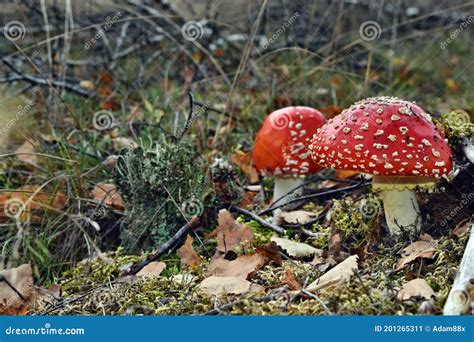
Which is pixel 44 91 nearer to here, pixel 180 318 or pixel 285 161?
pixel 285 161

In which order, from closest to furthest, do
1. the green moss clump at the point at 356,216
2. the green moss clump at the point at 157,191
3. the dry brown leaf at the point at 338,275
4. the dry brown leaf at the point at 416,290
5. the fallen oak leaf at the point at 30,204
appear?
the dry brown leaf at the point at 416,290 → the dry brown leaf at the point at 338,275 → the green moss clump at the point at 356,216 → the green moss clump at the point at 157,191 → the fallen oak leaf at the point at 30,204

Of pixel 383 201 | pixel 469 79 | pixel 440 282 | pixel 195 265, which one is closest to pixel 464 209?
pixel 383 201

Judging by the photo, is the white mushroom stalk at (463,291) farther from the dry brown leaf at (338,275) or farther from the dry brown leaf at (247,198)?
the dry brown leaf at (247,198)

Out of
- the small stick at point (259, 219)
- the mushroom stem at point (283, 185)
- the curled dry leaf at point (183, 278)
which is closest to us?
the curled dry leaf at point (183, 278)

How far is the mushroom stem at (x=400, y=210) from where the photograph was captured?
2924mm

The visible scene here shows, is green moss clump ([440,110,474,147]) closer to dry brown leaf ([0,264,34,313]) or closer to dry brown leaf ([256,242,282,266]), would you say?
dry brown leaf ([256,242,282,266])

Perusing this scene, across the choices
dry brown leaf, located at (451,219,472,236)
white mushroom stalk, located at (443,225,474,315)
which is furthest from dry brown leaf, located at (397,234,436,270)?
white mushroom stalk, located at (443,225,474,315)

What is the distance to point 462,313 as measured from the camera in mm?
1979

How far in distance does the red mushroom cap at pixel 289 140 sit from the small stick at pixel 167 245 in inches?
26.1

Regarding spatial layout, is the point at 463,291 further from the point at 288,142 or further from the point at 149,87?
the point at 149,87

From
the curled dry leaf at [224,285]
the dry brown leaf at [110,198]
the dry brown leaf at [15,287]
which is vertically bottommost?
the dry brown leaf at [15,287]

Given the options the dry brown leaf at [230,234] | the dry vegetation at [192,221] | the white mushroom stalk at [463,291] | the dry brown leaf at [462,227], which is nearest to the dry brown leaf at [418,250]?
the dry vegetation at [192,221]

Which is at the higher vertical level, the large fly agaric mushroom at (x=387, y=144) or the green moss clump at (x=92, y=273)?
the large fly agaric mushroom at (x=387, y=144)

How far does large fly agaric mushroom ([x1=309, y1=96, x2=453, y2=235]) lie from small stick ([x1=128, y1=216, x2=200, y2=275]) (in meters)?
0.84
